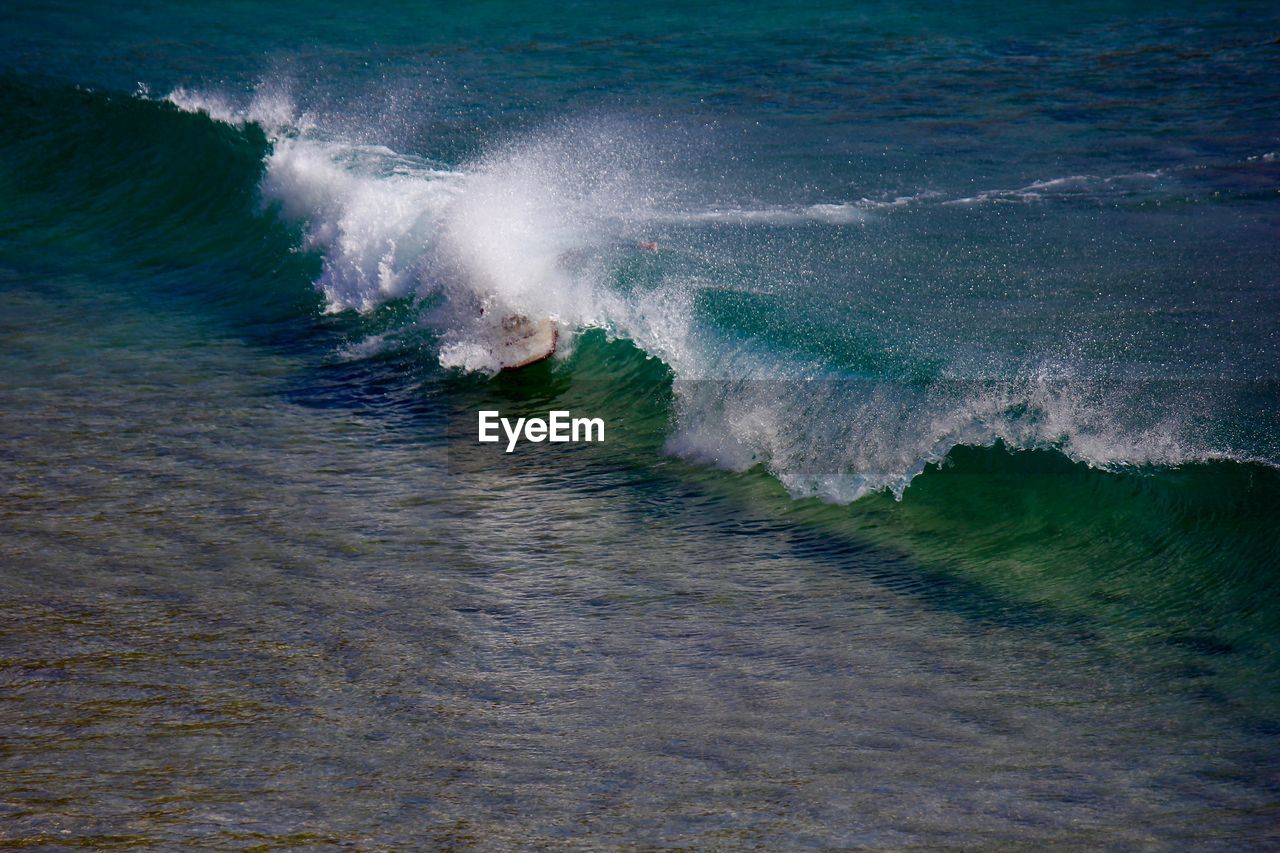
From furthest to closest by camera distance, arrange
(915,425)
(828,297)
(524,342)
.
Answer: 1. (828,297)
2. (524,342)
3. (915,425)

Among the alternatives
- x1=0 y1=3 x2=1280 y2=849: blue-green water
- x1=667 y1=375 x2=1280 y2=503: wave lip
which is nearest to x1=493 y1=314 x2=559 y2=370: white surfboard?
x1=0 y1=3 x2=1280 y2=849: blue-green water

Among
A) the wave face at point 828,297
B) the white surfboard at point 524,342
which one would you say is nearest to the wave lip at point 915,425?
the wave face at point 828,297

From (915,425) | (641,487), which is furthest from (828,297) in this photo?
(641,487)

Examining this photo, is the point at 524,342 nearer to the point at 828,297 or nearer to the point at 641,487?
the point at 641,487

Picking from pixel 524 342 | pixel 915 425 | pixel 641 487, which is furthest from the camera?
pixel 524 342

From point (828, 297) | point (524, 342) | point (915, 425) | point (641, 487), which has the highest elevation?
point (828, 297)

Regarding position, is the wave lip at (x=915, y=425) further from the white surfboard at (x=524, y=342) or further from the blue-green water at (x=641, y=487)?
the white surfboard at (x=524, y=342)

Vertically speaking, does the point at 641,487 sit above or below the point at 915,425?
below
